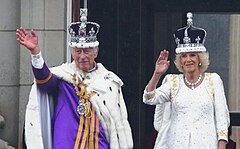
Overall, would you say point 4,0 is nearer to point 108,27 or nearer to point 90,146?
point 108,27

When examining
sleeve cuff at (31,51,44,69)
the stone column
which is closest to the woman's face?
sleeve cuff at (31,51,44,69)

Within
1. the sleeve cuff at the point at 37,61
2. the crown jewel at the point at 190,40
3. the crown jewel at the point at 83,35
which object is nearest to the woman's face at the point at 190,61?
the crown jewel at the point at 190,40

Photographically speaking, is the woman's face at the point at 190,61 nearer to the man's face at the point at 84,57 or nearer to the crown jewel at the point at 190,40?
the crown jewel at the point at 190,40

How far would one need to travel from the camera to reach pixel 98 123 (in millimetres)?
6660

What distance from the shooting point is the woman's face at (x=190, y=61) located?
6844 mm

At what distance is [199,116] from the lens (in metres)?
6.79

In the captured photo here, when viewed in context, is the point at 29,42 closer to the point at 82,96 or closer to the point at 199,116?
the point at 82,96

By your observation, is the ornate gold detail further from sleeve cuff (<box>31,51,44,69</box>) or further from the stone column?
the stone column

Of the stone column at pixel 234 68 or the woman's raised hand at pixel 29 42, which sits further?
the stone column at pixel 234 68

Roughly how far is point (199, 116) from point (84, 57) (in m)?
1.00

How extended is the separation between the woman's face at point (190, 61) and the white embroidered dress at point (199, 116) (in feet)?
0.44

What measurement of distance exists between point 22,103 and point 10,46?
1.87 ft

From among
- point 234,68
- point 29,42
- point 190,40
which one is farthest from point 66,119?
point 234,68

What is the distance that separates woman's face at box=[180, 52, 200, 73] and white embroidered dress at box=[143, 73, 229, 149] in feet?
0.44
